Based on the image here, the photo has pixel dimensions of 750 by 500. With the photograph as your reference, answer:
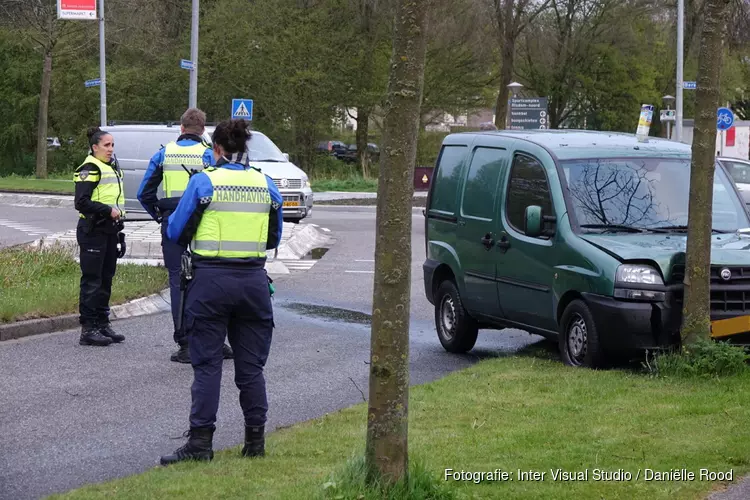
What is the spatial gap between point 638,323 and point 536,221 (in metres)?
1.22

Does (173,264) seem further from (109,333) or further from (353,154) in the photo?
(353,154)

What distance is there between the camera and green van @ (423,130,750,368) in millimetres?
8867

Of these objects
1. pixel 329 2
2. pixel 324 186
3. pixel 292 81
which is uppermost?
pixel 329 2

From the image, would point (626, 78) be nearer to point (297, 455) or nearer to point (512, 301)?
point (512, 301)

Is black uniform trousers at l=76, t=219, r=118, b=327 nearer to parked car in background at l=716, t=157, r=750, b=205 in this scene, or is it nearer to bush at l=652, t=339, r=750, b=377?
bush at l=652, t=339, r=750, b=377

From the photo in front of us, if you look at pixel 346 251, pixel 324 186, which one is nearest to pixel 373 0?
pixel 324 186

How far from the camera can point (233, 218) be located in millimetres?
6484

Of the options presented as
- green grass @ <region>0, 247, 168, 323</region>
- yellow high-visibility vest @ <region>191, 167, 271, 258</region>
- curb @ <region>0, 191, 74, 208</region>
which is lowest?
curb @ <region>0, 191, 74, 208</region>

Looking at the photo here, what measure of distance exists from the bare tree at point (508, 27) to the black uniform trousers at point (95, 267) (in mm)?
39398

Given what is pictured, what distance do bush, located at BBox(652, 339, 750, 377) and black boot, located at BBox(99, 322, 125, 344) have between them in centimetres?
524

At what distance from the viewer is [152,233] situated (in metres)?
20.3

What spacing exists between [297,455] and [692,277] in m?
3.52

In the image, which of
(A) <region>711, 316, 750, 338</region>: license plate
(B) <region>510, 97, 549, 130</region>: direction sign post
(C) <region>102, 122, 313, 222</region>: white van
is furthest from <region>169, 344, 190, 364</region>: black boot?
(B) <region>510, 97, 549, 130</region>: direction sign post

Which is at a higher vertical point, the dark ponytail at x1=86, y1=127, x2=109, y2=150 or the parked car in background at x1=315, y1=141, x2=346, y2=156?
the dark ponytail at x1=86, y1=127, x2=109, y2=150
